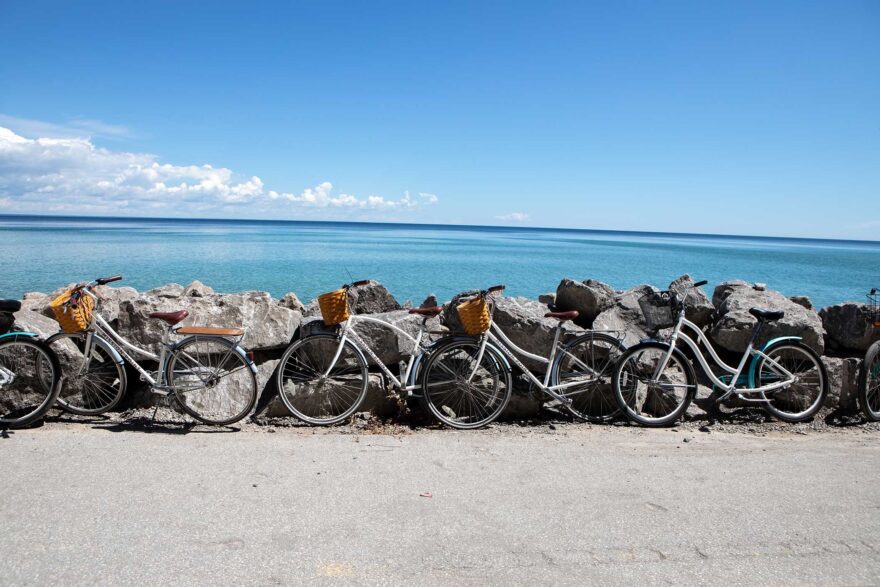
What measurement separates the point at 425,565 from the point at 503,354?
2825mm

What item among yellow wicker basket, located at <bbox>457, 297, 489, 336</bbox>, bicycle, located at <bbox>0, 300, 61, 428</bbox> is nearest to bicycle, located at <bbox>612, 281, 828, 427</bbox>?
yellow wicker basket, located at <bbox>457, 297, 489, 336</bbox>

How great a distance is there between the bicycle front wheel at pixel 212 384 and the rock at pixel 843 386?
5.96 metres

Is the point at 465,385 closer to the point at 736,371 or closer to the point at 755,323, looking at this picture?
the point at 736,371

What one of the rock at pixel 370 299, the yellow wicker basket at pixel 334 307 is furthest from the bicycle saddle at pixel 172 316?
the rock at pixel 370 299

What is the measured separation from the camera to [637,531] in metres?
3.52

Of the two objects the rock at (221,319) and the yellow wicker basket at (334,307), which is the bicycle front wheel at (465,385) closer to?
the yellow wicker basket at (334,307)

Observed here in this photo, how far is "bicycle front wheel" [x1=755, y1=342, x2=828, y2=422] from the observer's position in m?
5.82

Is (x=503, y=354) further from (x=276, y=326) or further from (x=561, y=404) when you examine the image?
Result: (x=276, y=326)

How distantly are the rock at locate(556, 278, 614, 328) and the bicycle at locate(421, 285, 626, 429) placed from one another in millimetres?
1085

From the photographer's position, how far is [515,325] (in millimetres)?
6055

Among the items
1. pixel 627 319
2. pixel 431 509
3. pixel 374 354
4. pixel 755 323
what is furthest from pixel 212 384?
pixel 755 323

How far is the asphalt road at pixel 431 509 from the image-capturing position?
308 cm

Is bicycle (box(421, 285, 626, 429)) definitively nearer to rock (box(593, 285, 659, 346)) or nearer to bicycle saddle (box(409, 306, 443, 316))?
bicycle saddle (box(409, 306, 443, 316))

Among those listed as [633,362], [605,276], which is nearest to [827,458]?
[633,362]
